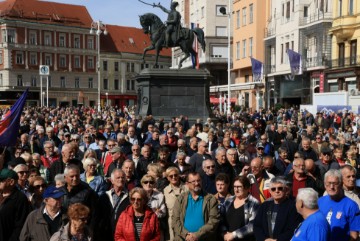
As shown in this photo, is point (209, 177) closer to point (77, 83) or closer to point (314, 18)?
point (314, 18)

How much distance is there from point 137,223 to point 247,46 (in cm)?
5140

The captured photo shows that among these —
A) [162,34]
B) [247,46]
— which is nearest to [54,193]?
[162,34]

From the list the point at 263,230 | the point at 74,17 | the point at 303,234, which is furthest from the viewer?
the point at 74,17

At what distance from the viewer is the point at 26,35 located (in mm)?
77062

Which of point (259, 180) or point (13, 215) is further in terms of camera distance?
point (259, 180)

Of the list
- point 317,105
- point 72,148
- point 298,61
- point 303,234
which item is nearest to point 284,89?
point 298,61

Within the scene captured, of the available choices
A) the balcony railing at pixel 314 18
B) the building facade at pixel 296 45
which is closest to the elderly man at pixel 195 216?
the building facade at pixel 296 45

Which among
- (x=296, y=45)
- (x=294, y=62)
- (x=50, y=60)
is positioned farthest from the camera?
(x=50, y=60)

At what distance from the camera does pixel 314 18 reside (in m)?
43.1

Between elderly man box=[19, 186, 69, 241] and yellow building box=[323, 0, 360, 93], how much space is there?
3517cm

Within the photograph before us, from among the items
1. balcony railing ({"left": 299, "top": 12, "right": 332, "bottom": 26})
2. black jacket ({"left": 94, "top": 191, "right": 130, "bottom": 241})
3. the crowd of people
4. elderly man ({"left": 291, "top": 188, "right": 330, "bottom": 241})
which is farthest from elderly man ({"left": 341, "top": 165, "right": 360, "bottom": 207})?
balcony railing ({"left": 299, "top": 12, "right": 332, "bottom": 26})

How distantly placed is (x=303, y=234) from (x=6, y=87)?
76945 mm

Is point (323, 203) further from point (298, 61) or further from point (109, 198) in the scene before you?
point (298, 61)

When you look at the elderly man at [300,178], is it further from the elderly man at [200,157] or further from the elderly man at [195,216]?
the elderly man at [200,157]
